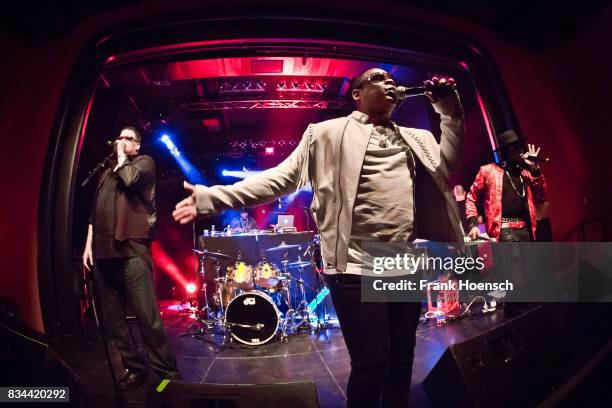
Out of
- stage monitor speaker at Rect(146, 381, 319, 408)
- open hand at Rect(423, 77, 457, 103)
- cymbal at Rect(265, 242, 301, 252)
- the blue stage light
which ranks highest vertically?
the blue stage light

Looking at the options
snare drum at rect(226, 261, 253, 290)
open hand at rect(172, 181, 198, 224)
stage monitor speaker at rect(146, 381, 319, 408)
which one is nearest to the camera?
open hand at rect(172, 181, 198, 224)

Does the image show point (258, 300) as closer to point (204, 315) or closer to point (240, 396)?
point (204, 315)

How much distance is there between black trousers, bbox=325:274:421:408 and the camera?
1.43m

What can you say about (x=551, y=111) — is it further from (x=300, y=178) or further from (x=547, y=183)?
(x=300, y=178)

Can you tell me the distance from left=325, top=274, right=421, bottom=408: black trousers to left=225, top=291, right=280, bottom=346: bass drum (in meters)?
3.06

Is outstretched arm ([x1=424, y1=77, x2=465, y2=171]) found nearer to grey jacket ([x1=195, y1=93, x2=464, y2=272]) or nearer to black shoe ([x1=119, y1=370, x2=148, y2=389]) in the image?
grey jacket ([x1=195, y1=93, x2=464, y2=272])

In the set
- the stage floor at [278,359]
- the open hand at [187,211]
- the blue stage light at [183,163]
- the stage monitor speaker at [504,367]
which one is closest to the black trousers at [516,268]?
the stage floor at [278,359]

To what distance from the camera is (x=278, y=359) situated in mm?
3840

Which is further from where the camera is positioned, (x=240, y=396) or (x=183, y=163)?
(x=183, y=163)

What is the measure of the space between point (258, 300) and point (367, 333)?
10.8ft

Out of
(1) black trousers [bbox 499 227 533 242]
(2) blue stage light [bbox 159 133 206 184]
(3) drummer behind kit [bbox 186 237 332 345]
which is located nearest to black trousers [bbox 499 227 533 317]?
(1) black trousers [bbox 499 227 533 242]

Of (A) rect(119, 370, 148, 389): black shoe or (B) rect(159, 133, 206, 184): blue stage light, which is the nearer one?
(A) rect(119, 370, 148, 389): black shoe

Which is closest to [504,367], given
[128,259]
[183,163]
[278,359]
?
[278,359]

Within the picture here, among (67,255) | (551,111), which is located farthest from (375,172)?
(67,255)
